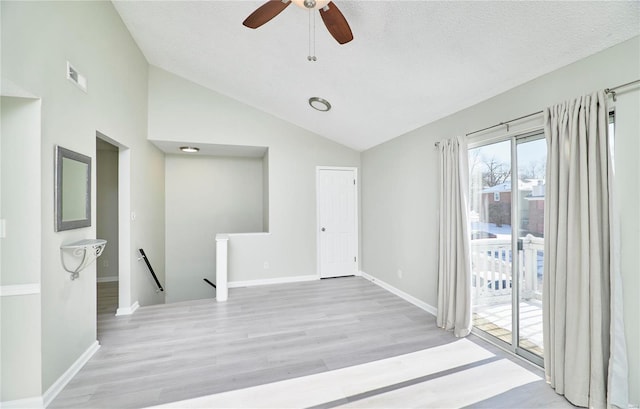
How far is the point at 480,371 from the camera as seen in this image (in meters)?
2.28

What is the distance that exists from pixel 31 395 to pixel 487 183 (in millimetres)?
4194

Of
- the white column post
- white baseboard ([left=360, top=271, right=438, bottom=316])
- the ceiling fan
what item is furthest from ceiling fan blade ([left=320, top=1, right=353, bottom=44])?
white baseboard ([left=360, top=271, right=438, bottom=316])

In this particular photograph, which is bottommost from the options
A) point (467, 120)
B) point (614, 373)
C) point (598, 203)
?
point (614, 373)

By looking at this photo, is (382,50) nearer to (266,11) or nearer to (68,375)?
(266,11)

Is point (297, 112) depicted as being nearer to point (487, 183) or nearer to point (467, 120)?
point (467, 120)

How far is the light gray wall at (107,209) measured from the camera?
5125 mm

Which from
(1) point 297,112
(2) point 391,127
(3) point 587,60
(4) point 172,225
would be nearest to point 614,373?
(3) point 587,60

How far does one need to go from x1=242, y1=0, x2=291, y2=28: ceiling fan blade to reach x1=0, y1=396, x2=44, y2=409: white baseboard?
3037 mm

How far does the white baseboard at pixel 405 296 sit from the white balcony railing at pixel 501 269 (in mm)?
600

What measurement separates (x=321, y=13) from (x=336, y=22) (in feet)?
0.41

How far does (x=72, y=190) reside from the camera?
7.39 feet

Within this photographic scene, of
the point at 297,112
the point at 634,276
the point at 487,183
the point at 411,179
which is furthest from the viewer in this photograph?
the point at 297,112

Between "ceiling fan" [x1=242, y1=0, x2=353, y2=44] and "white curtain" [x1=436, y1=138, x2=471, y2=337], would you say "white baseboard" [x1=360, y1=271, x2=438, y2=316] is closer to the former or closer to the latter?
"white curtain" [x1=436, y1=138, x2=471, y2=337]

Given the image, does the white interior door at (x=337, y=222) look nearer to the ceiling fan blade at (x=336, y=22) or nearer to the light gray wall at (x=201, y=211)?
the light gray wall at (x=201, y=211)
